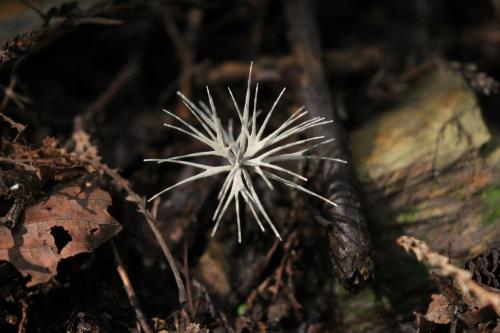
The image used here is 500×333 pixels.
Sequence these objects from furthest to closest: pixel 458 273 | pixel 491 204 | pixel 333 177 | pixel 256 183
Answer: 1. pixel 256 183
2. pixel 491 204
3. pixel 333 177
4. pixel 458 273

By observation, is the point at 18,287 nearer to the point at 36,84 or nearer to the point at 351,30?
the point at 36,84

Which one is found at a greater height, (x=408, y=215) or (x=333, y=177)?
(x=333, y=177)

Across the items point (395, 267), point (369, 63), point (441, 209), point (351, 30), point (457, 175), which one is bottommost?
point (395, 267)

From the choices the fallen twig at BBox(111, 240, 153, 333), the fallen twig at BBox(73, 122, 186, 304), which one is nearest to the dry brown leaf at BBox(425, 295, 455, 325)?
the fallen twig at BBox(73, 122, 186, 304)

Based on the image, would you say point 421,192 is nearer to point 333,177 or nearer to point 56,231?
point 333,177

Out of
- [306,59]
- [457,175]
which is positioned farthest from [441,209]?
[306,59]

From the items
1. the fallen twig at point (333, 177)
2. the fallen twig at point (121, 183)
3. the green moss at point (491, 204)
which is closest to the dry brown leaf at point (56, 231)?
the fallen twig at point (121, 183)

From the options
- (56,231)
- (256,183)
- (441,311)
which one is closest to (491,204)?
(441,311)
